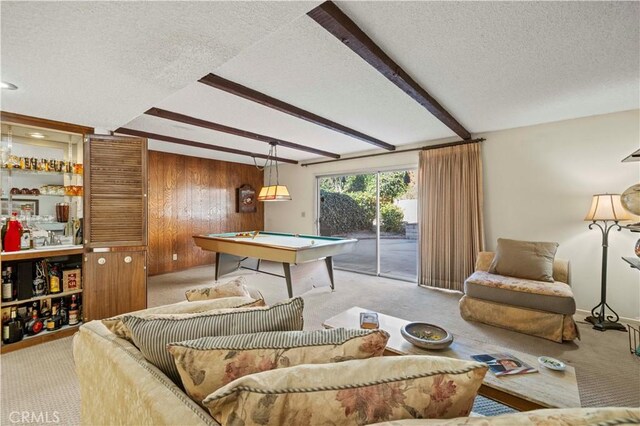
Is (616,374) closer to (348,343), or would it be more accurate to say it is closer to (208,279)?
(348,343)

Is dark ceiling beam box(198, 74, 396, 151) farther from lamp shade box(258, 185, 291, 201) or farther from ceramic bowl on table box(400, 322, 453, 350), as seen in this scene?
ceramic bowl on table box(400, 322, 453, 350)

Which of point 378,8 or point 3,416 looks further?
point 3,416

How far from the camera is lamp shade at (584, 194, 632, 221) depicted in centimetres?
284

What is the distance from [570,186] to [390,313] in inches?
105

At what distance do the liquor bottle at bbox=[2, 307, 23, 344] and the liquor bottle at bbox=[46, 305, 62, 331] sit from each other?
0.19m

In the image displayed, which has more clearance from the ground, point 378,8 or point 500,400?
point 378,8

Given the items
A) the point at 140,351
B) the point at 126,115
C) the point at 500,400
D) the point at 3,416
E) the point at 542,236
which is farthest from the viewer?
the point at 542,236

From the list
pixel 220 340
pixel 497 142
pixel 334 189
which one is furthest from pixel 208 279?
pixel 497 142

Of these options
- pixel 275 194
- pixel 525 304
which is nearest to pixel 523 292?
pixel 525 304

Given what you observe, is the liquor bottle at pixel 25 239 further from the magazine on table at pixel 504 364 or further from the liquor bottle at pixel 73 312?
the magazine on table at pixel 504 364

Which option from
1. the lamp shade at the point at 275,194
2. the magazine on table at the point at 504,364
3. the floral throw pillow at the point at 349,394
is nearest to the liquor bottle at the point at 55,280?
the lamp shade at the point at 275,194

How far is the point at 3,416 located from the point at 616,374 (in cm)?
410

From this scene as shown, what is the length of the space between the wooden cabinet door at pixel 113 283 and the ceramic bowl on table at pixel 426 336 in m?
2.66

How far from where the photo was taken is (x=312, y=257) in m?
3.60
